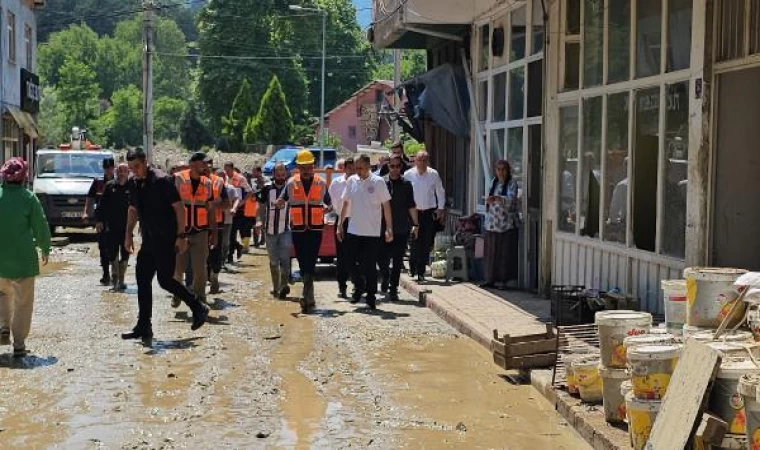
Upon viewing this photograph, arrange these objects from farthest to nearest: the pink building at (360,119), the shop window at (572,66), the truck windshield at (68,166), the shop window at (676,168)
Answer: the pink building at (360,119) → the truck windshield at (68,166) → the shop window at (572,66) → the shop window at (676,168)

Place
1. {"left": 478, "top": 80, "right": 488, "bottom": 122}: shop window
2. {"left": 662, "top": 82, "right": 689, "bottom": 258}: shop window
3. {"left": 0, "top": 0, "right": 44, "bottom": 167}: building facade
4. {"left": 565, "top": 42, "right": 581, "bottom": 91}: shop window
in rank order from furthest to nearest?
{"left": 0, "top": 0, "right": 44, "bottom": 167}: building facade, {"left": 478, "top": 80, "right": 488, "bottom": 122}: shop window, {"left": 565, "top": 42, "right": 581, "bottom": 91}: shop window, {"left": 662, "top": 82, "right": 689, "bottom": 258}: shop window

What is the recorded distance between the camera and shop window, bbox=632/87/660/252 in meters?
10.6

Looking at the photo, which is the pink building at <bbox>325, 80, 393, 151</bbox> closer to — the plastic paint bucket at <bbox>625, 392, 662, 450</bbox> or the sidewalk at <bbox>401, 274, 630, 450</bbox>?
the sidewalk at <bbox>401, 274, 630, 450</bbox>

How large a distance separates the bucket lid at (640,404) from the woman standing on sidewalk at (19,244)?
237 inches

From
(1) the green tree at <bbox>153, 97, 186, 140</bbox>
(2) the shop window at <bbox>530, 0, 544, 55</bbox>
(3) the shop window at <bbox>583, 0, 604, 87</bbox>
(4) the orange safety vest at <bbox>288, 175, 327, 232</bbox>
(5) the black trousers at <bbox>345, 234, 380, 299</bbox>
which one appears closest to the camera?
(3) the shop window at <bbox>583, 0, 604, 87</bbox>

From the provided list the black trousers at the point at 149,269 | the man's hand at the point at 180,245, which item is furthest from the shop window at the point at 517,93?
the black trousers at the point at 149,269

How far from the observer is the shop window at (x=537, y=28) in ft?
47.6

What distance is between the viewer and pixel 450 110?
62.4 ft

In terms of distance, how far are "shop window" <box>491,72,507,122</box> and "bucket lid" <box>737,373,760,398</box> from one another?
36.5ft

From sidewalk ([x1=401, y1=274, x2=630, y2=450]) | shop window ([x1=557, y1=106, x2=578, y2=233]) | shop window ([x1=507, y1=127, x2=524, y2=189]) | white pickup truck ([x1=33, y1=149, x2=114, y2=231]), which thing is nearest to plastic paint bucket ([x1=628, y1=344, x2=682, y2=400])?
sidewalk ([x1=401, y1=274, x2=630, y2=450])

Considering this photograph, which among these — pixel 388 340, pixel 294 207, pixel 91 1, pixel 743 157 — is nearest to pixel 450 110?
pixel 294 207

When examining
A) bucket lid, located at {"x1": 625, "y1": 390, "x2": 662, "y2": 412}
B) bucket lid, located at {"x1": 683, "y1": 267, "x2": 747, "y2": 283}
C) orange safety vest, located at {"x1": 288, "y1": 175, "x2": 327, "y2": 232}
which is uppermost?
orange safety vest, located at {"x1": 288, "y1": 175, "x2": 327, "y2": 232}

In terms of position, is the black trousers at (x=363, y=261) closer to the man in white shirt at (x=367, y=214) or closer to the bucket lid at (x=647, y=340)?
the man in white shirt at (x=367, y=214)

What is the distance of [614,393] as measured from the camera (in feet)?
23.9
